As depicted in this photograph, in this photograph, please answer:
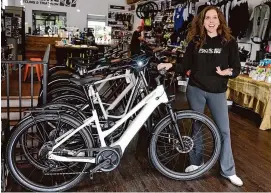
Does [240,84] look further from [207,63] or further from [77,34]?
[77,34]

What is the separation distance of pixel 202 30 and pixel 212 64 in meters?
0.32

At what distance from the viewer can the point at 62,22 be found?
623 inches

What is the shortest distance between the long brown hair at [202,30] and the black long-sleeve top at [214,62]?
1.6 inches

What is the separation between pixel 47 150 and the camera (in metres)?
2.77

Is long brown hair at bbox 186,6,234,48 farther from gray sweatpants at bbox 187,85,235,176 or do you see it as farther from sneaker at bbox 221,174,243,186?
sneaker at bbox 221,174,243,186

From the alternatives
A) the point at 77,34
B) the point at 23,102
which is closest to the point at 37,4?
the point at 77,34

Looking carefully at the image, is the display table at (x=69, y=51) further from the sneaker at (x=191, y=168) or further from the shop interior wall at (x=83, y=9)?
the sneaker at (x=191, y=168)

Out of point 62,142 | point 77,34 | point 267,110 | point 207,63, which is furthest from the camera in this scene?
point 77,34

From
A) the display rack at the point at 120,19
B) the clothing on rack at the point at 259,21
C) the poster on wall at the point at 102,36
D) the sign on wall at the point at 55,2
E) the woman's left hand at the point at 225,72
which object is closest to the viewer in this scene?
the woman's left hand at the point at 225,72

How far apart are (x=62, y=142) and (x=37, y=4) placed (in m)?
14.0

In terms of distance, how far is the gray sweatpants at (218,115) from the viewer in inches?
118

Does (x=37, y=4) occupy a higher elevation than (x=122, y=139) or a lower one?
higher

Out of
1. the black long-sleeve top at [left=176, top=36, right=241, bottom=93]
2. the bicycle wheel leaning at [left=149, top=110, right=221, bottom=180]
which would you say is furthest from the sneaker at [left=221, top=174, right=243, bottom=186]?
the black long-sleeve top at [left=176, top=36, right=241, bottom=93]

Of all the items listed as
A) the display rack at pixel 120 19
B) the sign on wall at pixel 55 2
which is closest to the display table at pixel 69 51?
the display rack at pixel 120 19
